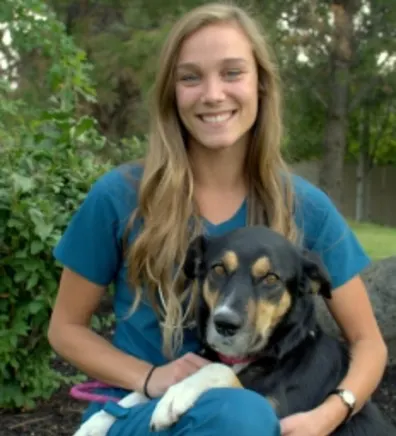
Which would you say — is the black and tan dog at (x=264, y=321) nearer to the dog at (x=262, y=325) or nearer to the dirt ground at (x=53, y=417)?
the dog at (x=262, y=325)

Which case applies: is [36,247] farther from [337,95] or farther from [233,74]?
[337,95]

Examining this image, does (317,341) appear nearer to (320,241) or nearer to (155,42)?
(320,241)

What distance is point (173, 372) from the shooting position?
2891 millimetres

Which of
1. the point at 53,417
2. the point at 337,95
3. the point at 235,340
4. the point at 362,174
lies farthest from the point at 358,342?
the point at 362,174

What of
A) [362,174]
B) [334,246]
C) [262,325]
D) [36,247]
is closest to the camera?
[262,325]

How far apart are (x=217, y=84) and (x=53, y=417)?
263 cm

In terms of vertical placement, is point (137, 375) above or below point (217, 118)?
below

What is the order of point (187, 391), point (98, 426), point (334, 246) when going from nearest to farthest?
point (187, 391), point (98, 426), point (334, 246)

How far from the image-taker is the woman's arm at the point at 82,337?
3.06 m

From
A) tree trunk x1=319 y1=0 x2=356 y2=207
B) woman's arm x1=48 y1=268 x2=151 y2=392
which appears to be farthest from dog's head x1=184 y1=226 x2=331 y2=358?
tree trunk x1=319 y1=0 x2=356 y2=207

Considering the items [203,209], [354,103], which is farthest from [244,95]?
[354,103]

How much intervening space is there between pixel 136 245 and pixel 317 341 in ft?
2.41

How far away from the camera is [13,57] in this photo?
12367 millimetres

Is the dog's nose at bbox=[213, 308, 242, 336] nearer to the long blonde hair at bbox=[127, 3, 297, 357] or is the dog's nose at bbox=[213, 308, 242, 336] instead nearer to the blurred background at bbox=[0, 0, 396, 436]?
the long blonde hair at bbox=[127, 3, 297, 357]
